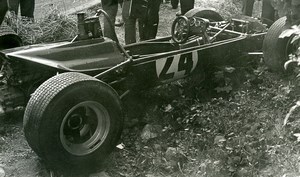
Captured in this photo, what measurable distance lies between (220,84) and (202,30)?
80 cm

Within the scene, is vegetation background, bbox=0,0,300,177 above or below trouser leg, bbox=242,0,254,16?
below

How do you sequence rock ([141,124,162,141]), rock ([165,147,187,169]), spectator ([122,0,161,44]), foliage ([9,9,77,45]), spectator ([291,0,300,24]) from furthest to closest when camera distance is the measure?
foliage ([9,9,77,45]), spectator ([122,0,161,44]), rock ([141,124,162,141]), rock ([165,147,187,169]), spectator ([291,0,300,24])

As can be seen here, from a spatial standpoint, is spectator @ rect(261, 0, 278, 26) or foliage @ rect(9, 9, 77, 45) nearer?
foliage @ rect(9, 9, 77, 45)

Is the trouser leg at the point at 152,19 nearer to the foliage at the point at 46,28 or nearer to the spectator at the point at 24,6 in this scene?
the foliage at the point at 46,28

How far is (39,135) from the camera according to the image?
12.9ft

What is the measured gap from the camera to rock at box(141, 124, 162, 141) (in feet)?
16.1

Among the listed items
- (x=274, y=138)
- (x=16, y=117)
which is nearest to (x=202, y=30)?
(x=274, y=138)

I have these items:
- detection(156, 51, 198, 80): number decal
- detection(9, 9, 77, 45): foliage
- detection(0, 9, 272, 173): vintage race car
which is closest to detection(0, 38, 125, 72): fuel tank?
detection(0, 9, 272, 173): vintage race car

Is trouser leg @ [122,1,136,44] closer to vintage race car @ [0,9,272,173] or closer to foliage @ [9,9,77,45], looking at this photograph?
vintage race car @ [0,9,272,173]

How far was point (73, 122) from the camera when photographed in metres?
4.28

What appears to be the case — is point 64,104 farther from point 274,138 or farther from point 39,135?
point 274,138

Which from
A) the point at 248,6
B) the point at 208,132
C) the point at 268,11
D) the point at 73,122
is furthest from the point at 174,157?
the point at 248,6

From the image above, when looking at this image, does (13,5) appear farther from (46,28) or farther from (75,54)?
(75,54)

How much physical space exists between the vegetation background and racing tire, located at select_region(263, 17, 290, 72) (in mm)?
206
